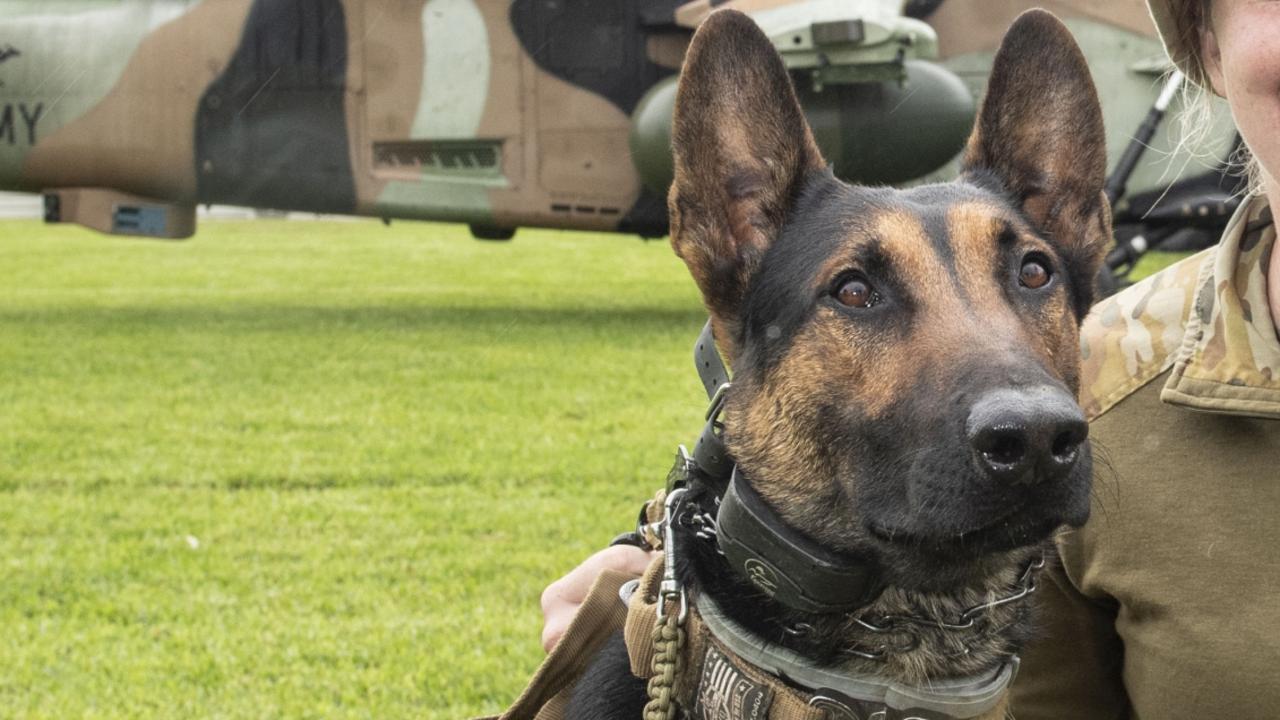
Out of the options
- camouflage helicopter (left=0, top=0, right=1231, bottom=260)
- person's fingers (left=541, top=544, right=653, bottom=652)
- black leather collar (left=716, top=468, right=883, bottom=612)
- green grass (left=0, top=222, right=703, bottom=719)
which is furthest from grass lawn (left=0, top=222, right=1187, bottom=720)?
black leather collar (left=716, top=468, right=883, bottom=612)

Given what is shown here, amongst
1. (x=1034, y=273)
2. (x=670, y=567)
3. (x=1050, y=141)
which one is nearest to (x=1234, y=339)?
(x=1034, y=273)

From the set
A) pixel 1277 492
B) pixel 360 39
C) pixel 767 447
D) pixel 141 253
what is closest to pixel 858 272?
pixel 767 447

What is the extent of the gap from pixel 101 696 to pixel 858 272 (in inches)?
114

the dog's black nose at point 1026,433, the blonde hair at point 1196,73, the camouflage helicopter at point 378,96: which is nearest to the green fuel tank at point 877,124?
the camouflage helicopter at point 378,96

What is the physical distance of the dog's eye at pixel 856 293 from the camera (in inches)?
86.3

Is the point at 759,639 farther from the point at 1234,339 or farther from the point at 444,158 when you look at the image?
the point at 444,158

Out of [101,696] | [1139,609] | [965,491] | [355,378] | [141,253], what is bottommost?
[141,253]

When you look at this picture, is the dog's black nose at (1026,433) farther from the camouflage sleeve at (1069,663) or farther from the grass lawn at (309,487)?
the grass lawn at (309,487)

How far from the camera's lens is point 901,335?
2115 millimetres

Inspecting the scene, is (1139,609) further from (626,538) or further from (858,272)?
(626,538)

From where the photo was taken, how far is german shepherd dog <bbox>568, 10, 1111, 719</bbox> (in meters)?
1.93

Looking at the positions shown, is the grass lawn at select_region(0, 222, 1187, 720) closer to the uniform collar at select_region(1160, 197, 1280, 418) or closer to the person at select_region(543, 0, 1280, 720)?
the person at select_region(543, 0, 1280, 720)

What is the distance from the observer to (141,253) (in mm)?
21422

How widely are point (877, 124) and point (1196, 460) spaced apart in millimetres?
9511
